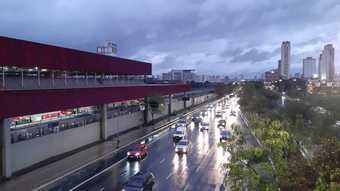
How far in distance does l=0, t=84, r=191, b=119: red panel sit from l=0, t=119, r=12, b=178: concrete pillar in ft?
3.74

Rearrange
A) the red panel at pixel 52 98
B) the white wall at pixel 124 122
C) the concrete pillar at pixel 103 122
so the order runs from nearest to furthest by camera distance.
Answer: the red panel at pixel 52 98
the concrete pillar at pixel 103 122
the white wall at pixel 124 122

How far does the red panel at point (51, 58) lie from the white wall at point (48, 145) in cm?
701

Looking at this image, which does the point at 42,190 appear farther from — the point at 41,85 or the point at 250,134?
the point at 250,134

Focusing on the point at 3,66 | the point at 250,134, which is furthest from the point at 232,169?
the point at 250,134

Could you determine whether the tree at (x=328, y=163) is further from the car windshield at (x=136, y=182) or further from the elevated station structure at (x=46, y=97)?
the elevated station structure at (x=46, y=97)

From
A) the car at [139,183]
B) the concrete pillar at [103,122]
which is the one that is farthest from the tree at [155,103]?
the car at [139,183]

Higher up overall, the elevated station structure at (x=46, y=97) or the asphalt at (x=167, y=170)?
the elevated station structure at (x=46, y=97)

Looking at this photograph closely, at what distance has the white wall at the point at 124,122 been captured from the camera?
5178 centimetres

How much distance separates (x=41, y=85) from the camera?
128 ft

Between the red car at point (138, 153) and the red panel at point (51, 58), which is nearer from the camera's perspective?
the red panel at point (51, 58)

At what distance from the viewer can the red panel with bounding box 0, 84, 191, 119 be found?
2917cm

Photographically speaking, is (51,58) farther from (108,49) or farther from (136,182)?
(108,49)

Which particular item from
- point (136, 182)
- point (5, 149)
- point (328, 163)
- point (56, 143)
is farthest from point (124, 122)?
point (328, 163)

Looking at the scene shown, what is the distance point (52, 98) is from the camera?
34406 mm
